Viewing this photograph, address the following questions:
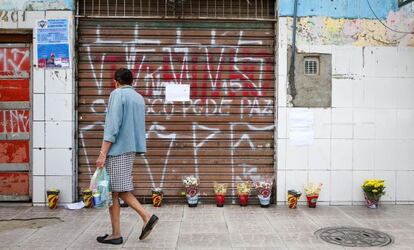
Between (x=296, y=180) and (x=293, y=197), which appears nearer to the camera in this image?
(x=293, y=197)

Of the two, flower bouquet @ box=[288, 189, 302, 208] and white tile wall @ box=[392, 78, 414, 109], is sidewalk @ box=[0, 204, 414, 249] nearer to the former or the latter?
flower bouquet @ box=[288, 189, 302, 208]

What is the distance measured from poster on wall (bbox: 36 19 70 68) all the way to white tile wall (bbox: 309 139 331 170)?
157 inches

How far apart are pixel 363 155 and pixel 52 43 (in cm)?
511

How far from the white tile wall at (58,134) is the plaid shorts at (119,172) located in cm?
208

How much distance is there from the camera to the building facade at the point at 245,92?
7.06m

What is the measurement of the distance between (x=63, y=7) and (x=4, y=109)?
1831 millimetres

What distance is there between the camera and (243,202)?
704 centimetres

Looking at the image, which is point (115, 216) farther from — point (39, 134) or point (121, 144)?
point (39, 134)

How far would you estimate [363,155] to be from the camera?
7121 millimetres

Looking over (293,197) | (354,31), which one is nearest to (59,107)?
(293,197)

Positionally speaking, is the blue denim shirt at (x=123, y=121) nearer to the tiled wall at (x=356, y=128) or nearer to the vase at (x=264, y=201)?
the vase at (x=264, y=201)

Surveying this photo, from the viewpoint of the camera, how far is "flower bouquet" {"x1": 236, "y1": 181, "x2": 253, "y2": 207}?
6.98 meters

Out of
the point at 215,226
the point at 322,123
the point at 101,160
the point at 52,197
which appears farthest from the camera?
the point at 322,123

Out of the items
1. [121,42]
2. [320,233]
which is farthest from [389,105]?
[121,42]
